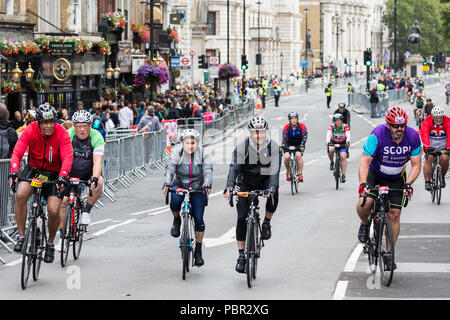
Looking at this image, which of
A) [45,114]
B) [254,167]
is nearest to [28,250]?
[45,114]

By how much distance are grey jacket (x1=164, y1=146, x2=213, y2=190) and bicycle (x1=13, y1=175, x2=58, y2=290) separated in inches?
54.4

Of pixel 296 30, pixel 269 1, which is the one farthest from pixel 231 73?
pixel 296 30

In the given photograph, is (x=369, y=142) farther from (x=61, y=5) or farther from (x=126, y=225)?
(x=61, y=5)

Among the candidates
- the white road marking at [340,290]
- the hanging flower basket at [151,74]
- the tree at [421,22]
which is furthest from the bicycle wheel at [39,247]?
the tree at [421,22]

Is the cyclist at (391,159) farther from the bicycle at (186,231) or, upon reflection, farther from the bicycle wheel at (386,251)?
the bicycle at (186,231)

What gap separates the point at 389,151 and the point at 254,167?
1.51m

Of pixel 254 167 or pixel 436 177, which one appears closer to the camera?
pixel 254 167

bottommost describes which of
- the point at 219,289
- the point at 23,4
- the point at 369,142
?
Result: the point at 219,289

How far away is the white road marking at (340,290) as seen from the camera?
410 inches

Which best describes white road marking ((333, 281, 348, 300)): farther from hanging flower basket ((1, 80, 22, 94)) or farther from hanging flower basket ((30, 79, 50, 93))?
hanging flower basket ((30, 79, 50, 93))

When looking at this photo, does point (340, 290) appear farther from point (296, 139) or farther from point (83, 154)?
point (296, 139)

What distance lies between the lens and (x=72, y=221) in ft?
41.3

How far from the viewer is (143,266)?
12.6 meters
